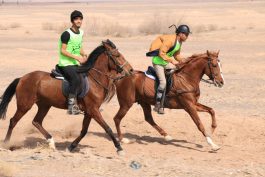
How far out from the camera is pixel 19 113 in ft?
40.6

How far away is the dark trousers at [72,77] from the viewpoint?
37.7ft

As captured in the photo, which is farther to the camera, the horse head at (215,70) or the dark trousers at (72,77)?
the horse head at (215,70)

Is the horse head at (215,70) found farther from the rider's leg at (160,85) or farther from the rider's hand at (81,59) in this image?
the rider's hand at (81,59)

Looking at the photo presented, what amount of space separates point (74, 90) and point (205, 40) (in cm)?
2583

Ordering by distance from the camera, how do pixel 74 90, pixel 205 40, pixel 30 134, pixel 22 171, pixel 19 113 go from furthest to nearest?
pixel 205 40, pixel 30 134, pixel 19 113, pixel 74 90, pixel 22 171

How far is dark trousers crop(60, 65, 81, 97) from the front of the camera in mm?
11492

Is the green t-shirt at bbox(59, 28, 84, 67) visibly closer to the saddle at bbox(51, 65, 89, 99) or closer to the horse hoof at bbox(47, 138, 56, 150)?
the saddle at bbox(51, 65, 89, 99)

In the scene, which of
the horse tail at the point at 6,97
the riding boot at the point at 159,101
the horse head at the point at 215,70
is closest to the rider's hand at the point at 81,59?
the horse tail at the point at 6,97

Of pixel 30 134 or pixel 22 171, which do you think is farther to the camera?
pixel 30 134

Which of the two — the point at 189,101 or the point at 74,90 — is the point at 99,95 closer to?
the point at 74,90

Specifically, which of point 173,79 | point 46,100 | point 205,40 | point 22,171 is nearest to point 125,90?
point 173,79

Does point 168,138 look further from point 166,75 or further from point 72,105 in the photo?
point 72,105

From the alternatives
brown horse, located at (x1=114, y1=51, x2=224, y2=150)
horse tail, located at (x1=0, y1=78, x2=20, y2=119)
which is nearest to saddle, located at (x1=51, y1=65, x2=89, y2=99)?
horse tail, located at (x1=0, y1=78, x2=20, y2=119)

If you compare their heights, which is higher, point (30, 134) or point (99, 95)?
point (99, 95)
